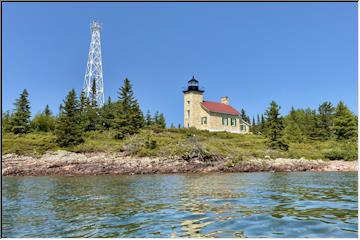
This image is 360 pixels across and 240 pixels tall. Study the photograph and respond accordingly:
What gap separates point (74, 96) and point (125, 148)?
13965mm

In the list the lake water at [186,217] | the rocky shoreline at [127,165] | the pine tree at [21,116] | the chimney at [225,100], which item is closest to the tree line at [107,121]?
the pine tree at [21,116]

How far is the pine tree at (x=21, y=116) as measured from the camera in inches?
1770

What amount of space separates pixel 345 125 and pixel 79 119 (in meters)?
45.0

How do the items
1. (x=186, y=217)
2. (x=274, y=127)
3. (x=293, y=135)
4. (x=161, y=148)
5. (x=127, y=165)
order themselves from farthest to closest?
1. (x=293, y=135)
2. (x=274, y=127)
3. (x=161, y=148)
4. (x=127, y=165)
5. (x=186, y=217)

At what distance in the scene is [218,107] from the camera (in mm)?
57781

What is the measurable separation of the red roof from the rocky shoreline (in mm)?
21764

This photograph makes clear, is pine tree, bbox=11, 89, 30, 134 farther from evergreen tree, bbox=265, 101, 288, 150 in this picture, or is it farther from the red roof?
evergreen tree, bbox=265, 101, 288, 150

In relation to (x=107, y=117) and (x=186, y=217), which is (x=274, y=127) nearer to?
(x=107, y=117)

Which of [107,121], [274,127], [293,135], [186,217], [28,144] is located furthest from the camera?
[293,135]

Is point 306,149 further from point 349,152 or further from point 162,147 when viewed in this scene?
point 162,147

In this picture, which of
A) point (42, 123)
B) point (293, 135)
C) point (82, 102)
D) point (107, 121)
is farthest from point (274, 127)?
point (42, 123)

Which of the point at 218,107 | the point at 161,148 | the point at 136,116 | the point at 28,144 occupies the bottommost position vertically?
the point at 161,148

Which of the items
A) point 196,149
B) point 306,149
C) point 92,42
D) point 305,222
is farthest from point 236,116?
point 305,222

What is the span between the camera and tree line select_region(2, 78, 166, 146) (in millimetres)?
39250
